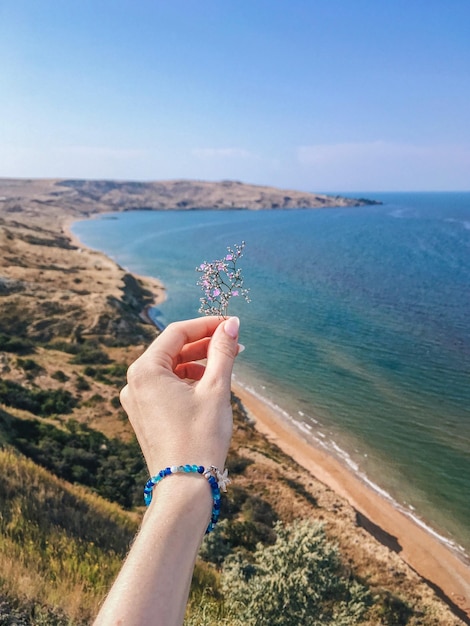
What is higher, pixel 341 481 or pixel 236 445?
pixel 236 445

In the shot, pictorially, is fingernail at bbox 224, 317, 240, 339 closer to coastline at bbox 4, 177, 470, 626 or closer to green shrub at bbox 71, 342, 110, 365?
coastline at bbox 4, 177, 470, 626

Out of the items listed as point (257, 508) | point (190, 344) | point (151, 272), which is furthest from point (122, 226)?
point (190, 344)

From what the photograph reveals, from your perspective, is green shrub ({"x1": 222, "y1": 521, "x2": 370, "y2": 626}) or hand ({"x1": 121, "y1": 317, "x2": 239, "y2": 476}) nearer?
hand ({"x1": 121, "y1": 317, "x2": 239, "y2": 476})

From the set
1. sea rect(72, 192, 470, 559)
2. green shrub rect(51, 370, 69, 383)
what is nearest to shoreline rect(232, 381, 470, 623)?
sea rect(72, 192, 470, 559)

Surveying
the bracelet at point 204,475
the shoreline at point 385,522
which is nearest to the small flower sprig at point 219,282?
the bracelet at point 204,475

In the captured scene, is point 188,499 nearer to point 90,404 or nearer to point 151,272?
point 90,404

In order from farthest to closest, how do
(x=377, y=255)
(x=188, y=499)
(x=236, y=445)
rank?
(x=377, y=255)
(x=236, y=445)
(x=188, y=499)
